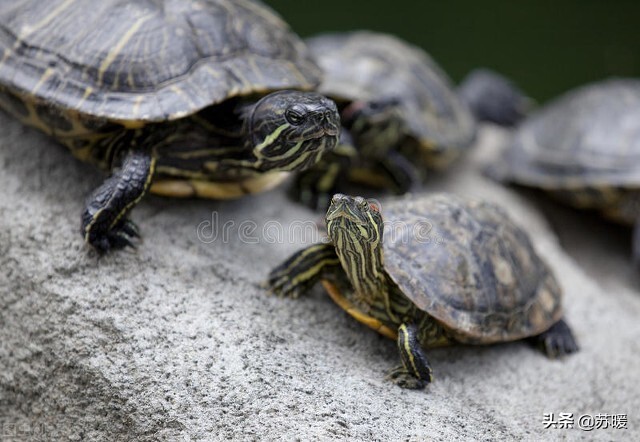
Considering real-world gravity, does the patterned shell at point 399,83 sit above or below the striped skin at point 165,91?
below

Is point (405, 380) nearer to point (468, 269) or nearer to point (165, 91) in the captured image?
point (468, 269)

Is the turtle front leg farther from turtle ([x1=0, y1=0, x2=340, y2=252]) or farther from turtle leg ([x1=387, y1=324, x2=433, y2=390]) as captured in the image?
turtle ([x1=0, y1=0, x2=340, y2=252])

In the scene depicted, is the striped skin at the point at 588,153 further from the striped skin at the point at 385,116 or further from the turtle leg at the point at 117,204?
the turtle leg at the point at 117,204

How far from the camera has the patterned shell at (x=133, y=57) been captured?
277cm

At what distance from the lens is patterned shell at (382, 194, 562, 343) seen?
8.65 ft

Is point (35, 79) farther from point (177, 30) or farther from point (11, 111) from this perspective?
point (177, 30)

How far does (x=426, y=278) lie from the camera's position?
2.64 m

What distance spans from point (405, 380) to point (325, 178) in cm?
127

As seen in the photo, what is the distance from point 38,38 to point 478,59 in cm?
609

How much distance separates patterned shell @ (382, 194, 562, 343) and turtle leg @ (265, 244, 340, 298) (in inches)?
10.0

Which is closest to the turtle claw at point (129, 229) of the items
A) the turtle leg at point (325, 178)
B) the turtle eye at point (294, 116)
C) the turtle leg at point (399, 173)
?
the turtle eye at point (294, 116)

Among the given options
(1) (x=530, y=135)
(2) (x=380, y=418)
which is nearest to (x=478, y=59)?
(1) (x=530, y=135)

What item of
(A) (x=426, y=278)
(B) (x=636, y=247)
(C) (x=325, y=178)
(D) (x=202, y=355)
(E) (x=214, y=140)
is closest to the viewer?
(D) (x=202, y=355)

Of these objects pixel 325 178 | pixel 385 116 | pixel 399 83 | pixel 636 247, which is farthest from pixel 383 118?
pixel 636 247
